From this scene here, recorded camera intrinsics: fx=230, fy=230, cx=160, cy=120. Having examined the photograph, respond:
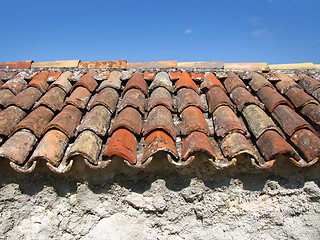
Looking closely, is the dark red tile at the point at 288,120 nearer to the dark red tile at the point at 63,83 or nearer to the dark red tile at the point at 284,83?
the dark red tile at the point at 284,83

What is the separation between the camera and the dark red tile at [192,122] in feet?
7.78

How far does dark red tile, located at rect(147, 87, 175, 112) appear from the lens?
9.29 feet

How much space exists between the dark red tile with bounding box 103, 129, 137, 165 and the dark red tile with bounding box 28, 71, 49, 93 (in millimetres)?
1874

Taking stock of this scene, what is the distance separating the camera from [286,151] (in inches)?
82.7

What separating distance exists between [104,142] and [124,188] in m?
0.53

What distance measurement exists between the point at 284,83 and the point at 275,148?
188 cm

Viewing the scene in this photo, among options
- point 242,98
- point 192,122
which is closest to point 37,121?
point 192,122

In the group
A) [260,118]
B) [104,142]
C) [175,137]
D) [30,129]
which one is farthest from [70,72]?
[260,118]

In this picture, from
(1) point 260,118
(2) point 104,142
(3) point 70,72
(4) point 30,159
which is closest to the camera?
(4) point 30,159

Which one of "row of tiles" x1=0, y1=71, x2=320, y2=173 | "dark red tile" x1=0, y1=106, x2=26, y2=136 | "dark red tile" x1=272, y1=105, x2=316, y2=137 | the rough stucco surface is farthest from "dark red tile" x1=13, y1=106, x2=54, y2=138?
"dark red tile" x1=272, y1=105, x2=316, y2=137

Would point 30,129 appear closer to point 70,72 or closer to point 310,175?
point 70,72

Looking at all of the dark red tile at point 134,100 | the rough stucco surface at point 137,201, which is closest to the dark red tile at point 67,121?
the rough stucco surface at point 137,201

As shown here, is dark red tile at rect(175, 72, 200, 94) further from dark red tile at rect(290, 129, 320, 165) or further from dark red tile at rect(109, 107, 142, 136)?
dark red tile at rect(290, 129, 320, 165)

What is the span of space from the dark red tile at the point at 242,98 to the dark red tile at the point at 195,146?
92cm
